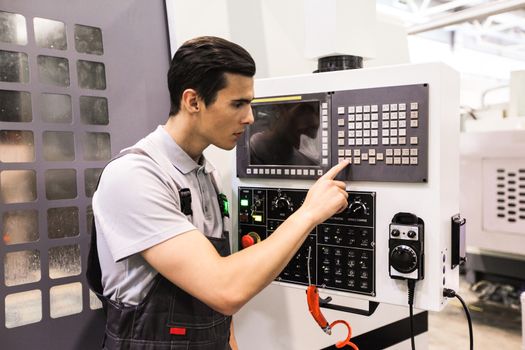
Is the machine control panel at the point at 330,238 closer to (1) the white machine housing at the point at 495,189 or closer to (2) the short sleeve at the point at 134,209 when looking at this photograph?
(2) the short sleeve at the point at 134,209

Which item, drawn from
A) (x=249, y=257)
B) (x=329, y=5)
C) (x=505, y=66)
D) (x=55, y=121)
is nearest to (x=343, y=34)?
(x=329, y=5)

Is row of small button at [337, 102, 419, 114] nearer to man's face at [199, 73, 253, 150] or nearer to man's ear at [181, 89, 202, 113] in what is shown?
man's face at [199, 73, 253, 150]

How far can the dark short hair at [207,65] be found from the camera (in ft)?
3.34

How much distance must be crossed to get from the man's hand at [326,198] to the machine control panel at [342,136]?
0.15 ft

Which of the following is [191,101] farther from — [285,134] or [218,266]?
[218,266]

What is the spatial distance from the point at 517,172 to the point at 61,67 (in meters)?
2.57

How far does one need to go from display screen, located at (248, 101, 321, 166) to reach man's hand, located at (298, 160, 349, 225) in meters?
0.08

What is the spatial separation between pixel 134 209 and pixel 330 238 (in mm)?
478

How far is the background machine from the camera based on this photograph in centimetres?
102

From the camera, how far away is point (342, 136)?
1108 millimetres

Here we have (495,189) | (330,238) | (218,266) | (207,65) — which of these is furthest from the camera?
(495,189)

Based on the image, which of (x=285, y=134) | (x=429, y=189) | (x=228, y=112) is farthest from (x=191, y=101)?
(x=429, y=189)

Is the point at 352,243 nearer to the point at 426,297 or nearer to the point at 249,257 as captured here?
the point at 426,297

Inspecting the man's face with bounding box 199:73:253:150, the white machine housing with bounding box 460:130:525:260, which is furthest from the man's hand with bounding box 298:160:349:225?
the white machine housing with bounding box 460:130:525:260
